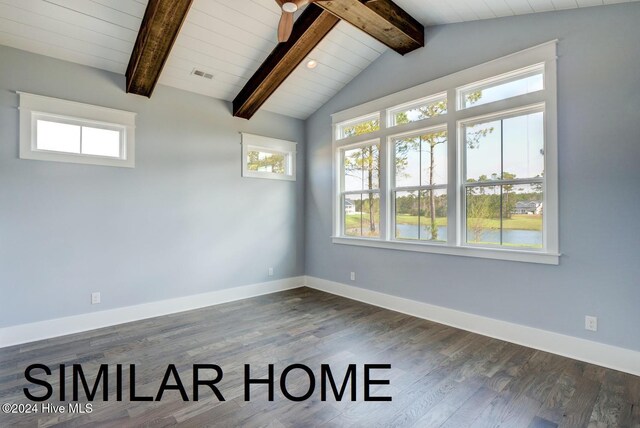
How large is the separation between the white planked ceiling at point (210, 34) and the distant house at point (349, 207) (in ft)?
6.33

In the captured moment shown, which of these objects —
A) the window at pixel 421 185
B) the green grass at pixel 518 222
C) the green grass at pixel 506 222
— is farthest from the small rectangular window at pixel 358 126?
the green grass at pixel 518 222

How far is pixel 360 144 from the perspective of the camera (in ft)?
15.6

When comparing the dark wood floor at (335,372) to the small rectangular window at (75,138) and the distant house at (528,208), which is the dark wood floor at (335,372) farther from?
the small rectangular window at (75,138)

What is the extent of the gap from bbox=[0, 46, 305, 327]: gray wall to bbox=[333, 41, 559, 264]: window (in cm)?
159

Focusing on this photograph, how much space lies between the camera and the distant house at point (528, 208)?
3088 millimetres

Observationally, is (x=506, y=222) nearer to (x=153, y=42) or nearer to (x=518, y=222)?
(x=518, y=222)

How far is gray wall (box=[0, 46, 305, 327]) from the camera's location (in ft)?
10.5

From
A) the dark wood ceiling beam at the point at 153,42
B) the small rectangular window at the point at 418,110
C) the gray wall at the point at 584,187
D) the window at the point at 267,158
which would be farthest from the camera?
the window at the point at 267,158

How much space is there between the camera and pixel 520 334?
10.3 ft

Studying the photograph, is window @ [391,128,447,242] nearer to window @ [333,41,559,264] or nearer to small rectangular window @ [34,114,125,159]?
window @ [333,41,559,264]

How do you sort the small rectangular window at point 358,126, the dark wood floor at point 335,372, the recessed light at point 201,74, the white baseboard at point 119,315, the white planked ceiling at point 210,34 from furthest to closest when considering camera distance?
the small rectangular window at point 358,126, the recessed light at point 201,74, the white baseboard at point 119,315, the white planked ceiling at point 210,34, the dark wood floor at point 335,372

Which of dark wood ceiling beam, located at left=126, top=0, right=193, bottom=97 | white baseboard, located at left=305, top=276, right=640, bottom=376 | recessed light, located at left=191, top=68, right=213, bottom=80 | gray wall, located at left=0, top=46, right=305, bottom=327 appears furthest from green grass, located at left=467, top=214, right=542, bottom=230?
recessed light, located at left=191, top=68, right=213, bottom=80

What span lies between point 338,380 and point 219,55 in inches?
150

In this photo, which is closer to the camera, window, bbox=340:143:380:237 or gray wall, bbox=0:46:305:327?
gray wall, bbox=0:46:305:327
